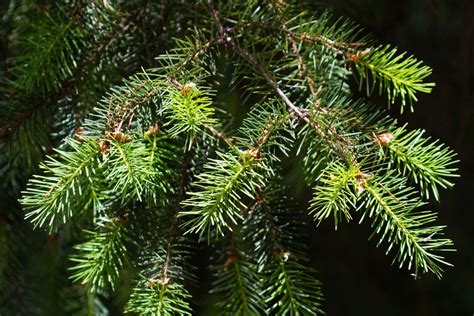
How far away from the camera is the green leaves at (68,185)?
683 mm

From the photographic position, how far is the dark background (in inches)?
49.1

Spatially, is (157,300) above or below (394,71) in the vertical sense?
below

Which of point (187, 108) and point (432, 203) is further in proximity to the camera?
point (432, 203)

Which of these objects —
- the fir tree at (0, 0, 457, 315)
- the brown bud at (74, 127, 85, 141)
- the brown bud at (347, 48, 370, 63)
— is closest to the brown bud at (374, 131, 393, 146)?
the fir tree at (0, 0, 457, 315)

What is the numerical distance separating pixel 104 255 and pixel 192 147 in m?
0.17

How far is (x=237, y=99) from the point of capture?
0.99 m

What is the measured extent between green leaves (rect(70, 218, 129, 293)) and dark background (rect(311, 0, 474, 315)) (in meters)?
0.53

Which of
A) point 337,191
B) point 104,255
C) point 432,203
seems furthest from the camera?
point 432,203

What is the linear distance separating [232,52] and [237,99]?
0.42 feet

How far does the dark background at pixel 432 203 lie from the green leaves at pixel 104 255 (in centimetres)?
53

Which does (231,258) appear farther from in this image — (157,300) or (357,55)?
(357,55)

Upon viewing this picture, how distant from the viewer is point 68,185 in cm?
69

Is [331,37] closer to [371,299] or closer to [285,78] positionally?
[285,78]

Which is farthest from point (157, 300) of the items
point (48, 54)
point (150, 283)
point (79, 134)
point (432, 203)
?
point (432, 203)
